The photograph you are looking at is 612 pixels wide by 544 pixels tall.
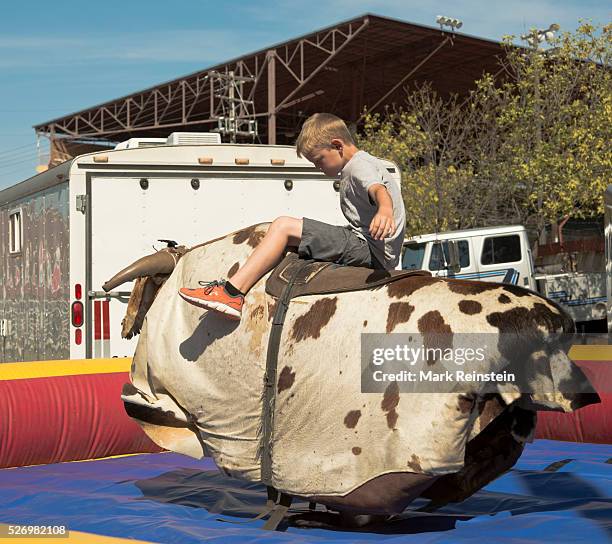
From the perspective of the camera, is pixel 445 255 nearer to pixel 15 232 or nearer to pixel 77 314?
pixel 15 232

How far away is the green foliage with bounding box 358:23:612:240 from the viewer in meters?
27.9

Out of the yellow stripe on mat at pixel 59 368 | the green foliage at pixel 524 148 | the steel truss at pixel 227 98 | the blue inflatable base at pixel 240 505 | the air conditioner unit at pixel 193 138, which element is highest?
the steel truss at pixel 227 98

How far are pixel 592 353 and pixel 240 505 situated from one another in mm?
3993

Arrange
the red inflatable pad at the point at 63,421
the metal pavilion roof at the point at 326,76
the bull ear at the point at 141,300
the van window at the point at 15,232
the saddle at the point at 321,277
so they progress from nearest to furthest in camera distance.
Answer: the saddle at the point at 321,277 < the bull ear at the point at 141,300 < the red inflatable pad at the point at 63,421 < the van window at the point at 15,232 < the metal pavilion roof at the point at 326,76

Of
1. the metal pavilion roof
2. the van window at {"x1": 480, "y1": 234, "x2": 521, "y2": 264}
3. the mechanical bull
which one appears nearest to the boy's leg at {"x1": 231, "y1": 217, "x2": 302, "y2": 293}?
the mechanical bull

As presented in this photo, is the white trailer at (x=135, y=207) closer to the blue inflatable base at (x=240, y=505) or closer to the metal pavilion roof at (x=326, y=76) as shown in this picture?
the blue inflatable base at (x=240, y=505)

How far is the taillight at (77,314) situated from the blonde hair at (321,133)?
554 cm

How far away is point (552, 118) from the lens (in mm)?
29281

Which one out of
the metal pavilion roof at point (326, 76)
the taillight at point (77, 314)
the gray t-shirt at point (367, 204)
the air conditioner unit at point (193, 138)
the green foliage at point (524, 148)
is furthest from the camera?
the metal pavilion roof at point (326, 76)

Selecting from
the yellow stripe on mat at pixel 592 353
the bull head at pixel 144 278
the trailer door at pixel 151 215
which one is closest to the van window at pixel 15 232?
the trailer door at pixel 151 215

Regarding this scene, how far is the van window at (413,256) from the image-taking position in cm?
2399

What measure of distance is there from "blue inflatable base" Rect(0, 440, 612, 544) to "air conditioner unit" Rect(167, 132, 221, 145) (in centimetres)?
465

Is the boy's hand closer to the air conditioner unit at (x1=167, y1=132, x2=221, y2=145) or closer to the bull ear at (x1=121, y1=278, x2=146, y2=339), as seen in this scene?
the bull ear at (x1=121, y1=278, x2=146, y2=339)

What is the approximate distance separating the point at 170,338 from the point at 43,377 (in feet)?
10.5
